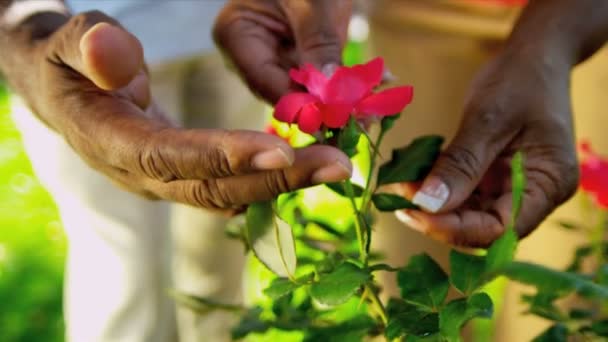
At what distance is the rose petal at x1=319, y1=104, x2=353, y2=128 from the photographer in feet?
1.98

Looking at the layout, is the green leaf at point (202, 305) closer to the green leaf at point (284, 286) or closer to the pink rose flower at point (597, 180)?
the green leaf at point (284, 286)

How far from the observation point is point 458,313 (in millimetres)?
563

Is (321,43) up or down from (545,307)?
up

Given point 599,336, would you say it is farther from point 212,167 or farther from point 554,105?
point 212,167

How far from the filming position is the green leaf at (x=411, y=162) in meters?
0.72

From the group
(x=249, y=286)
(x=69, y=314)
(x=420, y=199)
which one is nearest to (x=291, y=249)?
(x=420, y=199)

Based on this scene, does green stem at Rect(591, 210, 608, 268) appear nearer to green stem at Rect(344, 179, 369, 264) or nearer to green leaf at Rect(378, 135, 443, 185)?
green leaf at Rect(378, 135, 443, 185)

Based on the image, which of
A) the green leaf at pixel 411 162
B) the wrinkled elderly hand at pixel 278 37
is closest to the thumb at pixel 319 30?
the wrinkled elderly hand at pixel 278 37

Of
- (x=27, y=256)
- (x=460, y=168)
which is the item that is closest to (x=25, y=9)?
(x=460, y=168)

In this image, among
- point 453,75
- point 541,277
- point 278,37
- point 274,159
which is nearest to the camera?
point 541,277

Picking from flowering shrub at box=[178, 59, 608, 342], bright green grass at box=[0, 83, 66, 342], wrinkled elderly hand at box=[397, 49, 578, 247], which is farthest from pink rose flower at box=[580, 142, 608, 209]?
bright green grass at box=[0, 83, 66, 342]

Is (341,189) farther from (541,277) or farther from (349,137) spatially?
(541,277)

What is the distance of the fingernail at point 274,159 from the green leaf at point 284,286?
10 cm

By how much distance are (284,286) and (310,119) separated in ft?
0.41
